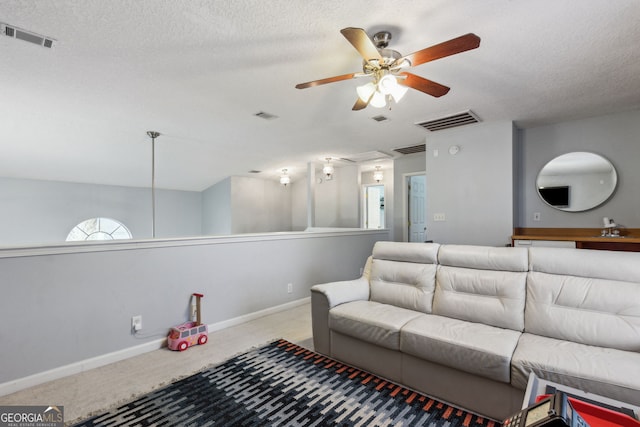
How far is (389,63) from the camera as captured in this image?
6.66ft

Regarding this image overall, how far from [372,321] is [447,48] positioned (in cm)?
190

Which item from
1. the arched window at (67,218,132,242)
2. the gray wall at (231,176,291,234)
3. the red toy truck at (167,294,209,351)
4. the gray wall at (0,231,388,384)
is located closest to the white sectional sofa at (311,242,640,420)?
the red toy truck at (167,294,209,351)

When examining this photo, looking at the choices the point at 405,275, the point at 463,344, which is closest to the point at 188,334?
the point at 405,275

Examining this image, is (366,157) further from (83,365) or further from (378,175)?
(83,365)

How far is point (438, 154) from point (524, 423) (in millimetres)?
3952

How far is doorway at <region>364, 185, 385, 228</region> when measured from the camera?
26.8 ft

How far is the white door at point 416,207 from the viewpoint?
6.41 meters

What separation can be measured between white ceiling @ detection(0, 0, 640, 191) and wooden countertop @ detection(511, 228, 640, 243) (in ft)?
4.71

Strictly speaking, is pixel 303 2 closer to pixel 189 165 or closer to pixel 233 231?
pixel 189 165

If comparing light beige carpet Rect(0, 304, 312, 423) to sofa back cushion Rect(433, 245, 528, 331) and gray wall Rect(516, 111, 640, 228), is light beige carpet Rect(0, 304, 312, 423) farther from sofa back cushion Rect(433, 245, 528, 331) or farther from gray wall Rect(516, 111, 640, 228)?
gray wall Rect(516, 111, 640, 228)

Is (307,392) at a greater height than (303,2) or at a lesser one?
lesser

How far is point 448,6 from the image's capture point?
1.87 m

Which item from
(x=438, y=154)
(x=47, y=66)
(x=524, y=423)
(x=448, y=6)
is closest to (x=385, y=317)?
(x=524, y=423)

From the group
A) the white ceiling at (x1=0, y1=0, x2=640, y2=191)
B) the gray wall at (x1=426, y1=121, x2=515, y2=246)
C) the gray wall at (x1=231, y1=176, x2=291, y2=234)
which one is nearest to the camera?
the white ceiling at (x1=0, y1=0, x2=640, y2=191)
